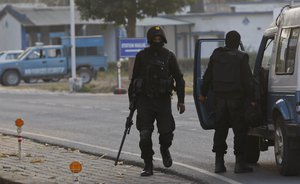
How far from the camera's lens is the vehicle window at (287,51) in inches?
416

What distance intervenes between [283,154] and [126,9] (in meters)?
28.7

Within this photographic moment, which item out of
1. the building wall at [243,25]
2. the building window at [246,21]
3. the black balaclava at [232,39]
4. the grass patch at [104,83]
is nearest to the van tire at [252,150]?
the black balaclava at [232,39]

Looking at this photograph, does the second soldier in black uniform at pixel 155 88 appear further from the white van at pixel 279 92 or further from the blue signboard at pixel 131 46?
the blue signboard at pixel 131 46

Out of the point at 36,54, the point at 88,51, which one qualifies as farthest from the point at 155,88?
the point at 88,51

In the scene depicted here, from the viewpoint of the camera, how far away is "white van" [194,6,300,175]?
10.4 m

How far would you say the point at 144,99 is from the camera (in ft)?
35.4

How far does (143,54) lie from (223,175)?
6.24 ft

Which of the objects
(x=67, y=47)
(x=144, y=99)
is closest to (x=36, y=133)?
(x=144, y=99)

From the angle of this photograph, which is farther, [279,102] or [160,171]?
[160,171]

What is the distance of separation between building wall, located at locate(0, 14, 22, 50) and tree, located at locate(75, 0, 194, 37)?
2144 cm

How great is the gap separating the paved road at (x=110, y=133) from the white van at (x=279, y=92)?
39cm

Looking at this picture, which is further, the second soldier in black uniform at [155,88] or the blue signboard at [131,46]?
the blue signboard at [131,46]

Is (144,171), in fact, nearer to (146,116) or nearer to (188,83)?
(146,116)

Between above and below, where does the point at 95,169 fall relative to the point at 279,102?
below
